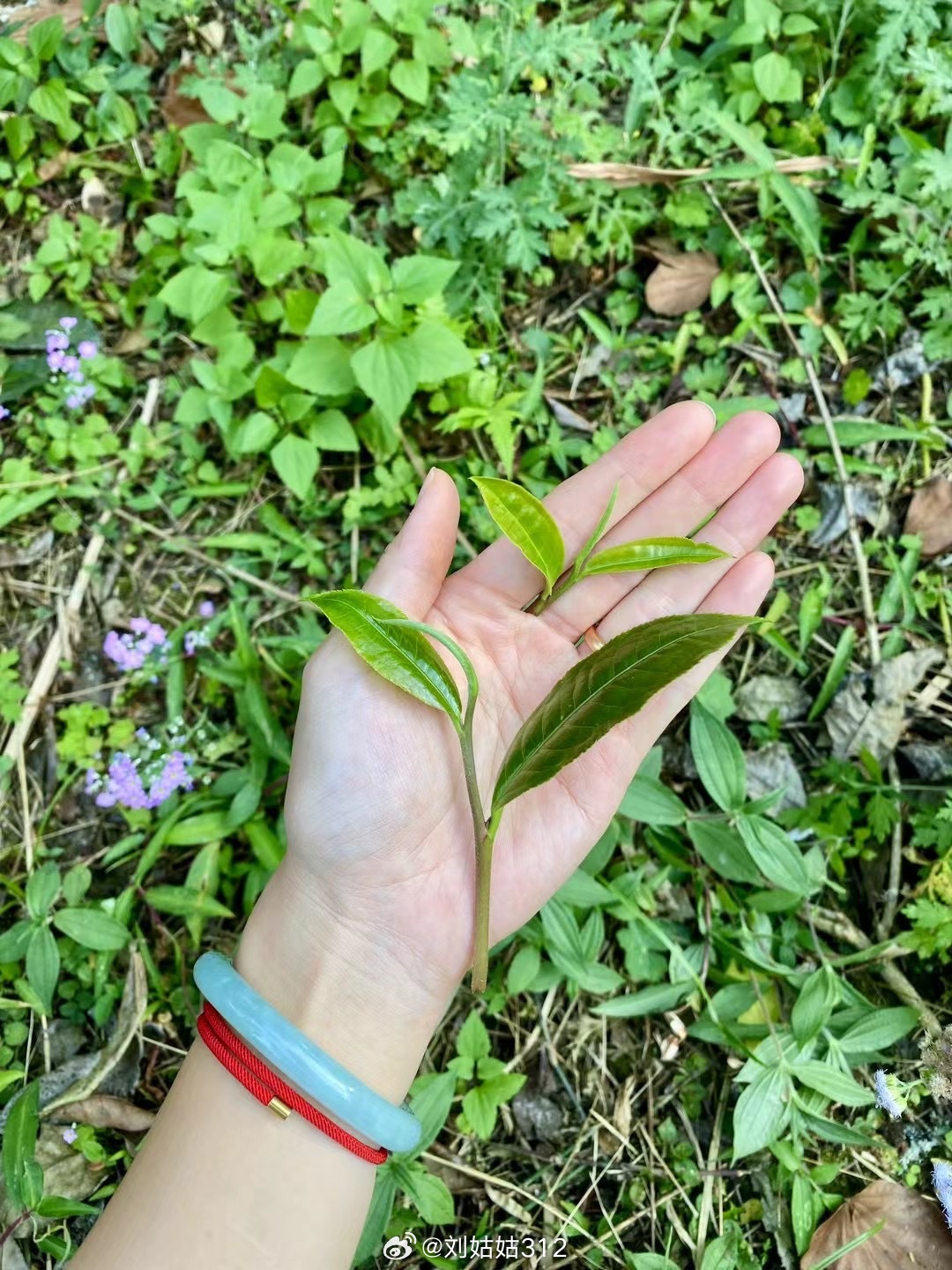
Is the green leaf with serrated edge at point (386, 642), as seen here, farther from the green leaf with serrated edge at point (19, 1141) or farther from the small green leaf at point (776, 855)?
the green leaf with serrated edge at point (19, 1141)

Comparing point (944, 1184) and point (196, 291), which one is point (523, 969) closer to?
point (944, 1184)

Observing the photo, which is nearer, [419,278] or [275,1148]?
[275,1148]

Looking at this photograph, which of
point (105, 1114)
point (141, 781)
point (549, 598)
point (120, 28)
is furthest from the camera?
point (120, 28)

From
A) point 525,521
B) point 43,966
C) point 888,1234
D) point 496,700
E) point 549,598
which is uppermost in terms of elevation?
point 525,521

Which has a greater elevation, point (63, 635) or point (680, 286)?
point (680, 286)

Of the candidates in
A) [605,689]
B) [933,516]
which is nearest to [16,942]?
[605,689]

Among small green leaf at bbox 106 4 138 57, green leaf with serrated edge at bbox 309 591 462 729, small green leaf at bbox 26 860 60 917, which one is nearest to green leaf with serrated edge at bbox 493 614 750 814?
green leaf with serrated edge at bbox 309 591 462 729

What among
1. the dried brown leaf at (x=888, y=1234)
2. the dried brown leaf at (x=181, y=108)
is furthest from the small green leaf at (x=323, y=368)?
the dried brown leaf at (x=888, y=1234)
